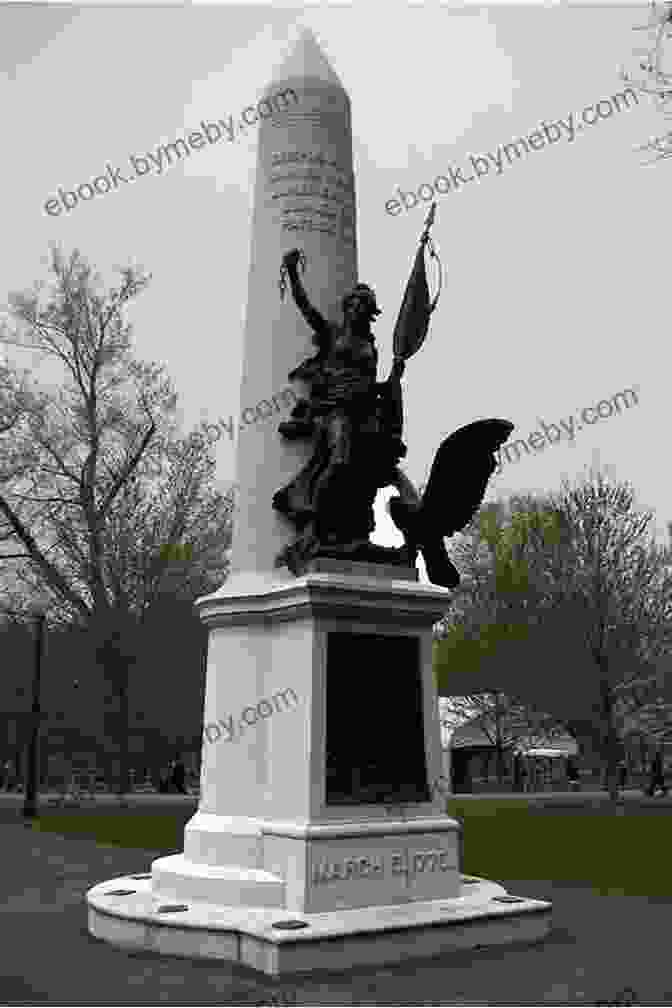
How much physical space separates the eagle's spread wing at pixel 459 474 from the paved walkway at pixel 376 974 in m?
3.70

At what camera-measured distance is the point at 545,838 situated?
61.2ft

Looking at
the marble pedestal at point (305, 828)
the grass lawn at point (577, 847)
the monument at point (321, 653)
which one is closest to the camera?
the marble pedestal at point (305, 828)

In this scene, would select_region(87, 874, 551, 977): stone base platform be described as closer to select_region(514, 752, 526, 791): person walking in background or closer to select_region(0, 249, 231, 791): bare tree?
select_region(0, 249, 231, 791): bare tree

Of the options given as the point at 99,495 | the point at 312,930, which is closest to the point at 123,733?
the point at 99,495

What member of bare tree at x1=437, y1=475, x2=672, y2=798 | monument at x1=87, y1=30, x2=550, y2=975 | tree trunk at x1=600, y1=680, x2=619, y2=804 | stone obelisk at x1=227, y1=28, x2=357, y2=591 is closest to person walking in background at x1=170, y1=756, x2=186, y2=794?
bare tree at x1=437, y1=475, x2=672, y2=798

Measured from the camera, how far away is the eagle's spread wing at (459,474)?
9.81m

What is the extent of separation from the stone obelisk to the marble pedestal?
0.95 meters

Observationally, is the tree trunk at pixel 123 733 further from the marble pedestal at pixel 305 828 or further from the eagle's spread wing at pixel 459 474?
the eagle's spread wing at pixel 459 474

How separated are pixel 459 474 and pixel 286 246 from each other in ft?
9.18

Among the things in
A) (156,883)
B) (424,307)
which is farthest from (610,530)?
(156,883)

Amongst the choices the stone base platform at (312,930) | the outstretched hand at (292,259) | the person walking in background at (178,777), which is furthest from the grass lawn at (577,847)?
the person walking in background at (178,777)

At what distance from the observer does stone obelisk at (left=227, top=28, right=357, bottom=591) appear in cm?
998

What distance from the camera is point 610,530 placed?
3014cm

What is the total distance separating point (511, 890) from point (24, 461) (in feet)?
66.2
